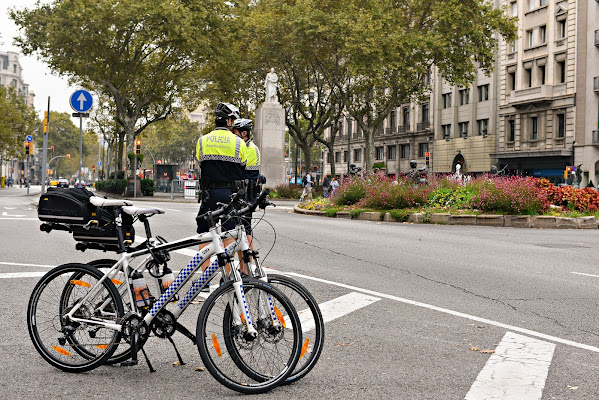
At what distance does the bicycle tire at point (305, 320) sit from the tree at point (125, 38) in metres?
35.4

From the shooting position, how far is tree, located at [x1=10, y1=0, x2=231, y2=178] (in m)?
38.1

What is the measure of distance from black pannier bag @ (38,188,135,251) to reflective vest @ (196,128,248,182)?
1.93m

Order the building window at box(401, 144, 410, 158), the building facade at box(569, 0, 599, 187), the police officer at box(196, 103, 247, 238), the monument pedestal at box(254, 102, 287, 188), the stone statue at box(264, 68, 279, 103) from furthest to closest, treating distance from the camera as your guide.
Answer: the building window at box(401, 144, 410, 158)
the building facade at box(569, 0, 599, 187)
the monument pedestal at box(254, 102, 287, 188)
the stone statue at box(264, 68, 279, 103)
the police officer at box(196, 103, 247, 238)

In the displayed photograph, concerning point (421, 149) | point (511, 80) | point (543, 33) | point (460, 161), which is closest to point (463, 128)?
point (460, 161)

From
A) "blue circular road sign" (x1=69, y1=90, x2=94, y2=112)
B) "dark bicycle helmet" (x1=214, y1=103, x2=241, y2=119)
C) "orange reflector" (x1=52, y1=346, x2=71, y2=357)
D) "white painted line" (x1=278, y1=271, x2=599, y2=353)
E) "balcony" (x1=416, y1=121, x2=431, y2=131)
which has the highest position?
"balcony" (x1=416, y1=121, x2=431, y2=131)

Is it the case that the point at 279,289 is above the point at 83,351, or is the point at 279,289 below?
above

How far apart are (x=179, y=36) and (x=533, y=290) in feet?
111

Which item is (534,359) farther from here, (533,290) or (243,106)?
(243,106)

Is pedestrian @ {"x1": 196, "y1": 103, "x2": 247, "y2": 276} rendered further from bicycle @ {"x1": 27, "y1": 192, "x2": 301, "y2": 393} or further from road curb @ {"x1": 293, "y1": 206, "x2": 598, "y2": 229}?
road curb @ {"x1": 293, "y1": 206, "x2": 598, "y2": 229}

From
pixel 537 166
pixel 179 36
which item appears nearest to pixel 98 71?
pixel 179 36

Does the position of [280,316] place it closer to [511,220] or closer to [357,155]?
[511,220]

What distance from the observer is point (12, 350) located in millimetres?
5363

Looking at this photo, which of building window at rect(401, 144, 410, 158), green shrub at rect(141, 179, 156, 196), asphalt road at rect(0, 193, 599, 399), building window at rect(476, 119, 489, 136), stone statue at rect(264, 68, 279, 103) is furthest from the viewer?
building window at rect(401, 144, 410, 158)

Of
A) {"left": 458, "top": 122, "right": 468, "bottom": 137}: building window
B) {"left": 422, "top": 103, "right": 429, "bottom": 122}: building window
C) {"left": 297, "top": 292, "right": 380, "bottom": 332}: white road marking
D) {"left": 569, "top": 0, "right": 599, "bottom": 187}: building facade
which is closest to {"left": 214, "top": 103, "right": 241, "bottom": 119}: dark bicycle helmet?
{"left": 297, "top": 292, "right": 380, "bottom": 332}: white road marking
